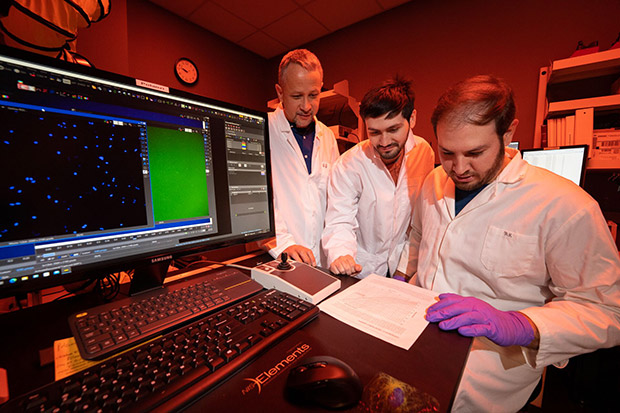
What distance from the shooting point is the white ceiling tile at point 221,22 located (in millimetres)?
2604

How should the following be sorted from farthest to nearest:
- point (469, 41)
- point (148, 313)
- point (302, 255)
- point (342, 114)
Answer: point (342, 114) → point (469, 41) → point (302, 255) → point (148, 313)

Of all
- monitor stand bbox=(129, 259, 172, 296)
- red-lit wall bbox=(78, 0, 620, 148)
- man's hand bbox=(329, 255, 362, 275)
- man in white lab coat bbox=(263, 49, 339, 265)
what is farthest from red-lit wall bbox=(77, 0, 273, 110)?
man's hand bbox=(329, 255, 362, 275)

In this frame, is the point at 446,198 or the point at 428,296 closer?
the point at 428,296

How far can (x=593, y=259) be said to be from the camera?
2.18 feet

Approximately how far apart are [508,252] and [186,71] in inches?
131

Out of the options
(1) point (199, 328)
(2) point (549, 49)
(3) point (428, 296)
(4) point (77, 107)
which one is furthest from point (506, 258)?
(2) point (549, 49)

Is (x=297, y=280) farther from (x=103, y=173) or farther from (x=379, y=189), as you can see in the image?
(x=379, y=189)

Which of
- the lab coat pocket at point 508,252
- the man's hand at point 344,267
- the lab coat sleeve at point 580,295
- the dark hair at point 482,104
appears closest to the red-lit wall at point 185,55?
the man's hand at point 344,267

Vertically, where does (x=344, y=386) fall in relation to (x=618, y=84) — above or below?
below

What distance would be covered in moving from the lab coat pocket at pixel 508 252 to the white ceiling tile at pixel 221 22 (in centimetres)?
311

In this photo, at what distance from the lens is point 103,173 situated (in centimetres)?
53

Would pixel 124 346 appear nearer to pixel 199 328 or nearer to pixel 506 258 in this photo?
pixel 199 328

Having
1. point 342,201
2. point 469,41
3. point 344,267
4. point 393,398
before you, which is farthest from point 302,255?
point 469,41

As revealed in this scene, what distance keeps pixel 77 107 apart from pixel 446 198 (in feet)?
3.61
